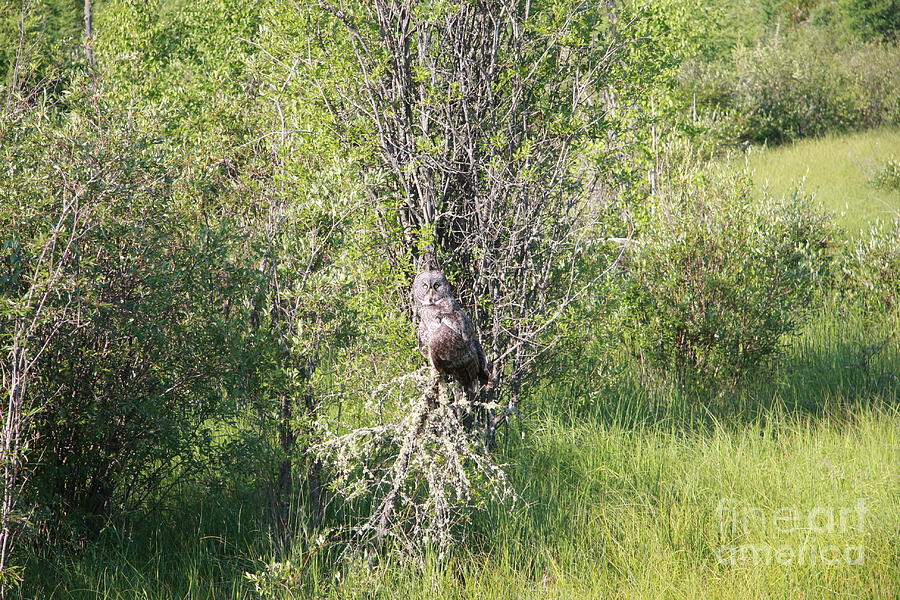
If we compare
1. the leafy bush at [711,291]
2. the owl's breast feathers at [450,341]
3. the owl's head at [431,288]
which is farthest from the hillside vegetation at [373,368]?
the leafy bush at [711,291]

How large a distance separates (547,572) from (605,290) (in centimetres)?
250

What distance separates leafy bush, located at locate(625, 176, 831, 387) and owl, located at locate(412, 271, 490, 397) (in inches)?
153

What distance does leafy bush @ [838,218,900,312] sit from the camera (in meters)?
8.87

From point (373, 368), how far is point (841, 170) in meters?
17.3

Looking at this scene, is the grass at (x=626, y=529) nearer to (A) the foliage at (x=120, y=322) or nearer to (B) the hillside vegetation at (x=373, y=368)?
(B) the hillside vegetation at (x=373, y=368)

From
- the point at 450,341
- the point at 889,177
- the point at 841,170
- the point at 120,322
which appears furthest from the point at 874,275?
the point at 841,170

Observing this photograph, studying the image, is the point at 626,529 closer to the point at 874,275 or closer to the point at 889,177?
the point at 874,275

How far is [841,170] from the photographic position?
18875 mm

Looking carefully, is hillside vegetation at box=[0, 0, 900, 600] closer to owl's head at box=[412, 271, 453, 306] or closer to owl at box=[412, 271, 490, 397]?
owl at box=[412, 271, 490, 397]

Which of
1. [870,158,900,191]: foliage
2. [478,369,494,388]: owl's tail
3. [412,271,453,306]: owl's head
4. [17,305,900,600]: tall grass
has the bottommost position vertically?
[17,305,900,600]: tall grass

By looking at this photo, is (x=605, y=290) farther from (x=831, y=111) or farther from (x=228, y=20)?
(x=831, y=111)

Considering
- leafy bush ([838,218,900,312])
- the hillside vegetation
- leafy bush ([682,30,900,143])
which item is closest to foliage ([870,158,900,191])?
leafy bush ([682,30,900,143])

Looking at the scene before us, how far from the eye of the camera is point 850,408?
6.22m

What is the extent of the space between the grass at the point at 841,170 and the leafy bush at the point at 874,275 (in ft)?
14.5
